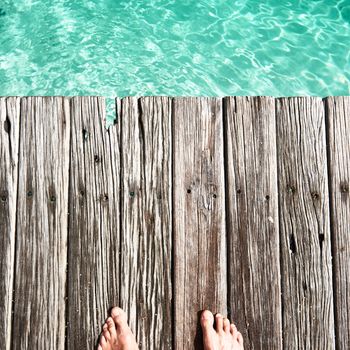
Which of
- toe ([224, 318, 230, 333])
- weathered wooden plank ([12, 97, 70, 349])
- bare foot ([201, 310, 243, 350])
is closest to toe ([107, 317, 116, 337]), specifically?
weathered wooden plank ([12, 97, 70, 349])

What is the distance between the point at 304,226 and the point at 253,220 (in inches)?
11.6

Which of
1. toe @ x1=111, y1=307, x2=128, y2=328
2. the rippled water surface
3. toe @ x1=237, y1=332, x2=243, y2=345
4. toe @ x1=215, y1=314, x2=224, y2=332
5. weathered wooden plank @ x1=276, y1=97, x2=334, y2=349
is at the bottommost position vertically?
toe @ x1=237, y1=332, x2=243, y2=345

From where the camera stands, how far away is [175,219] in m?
2.13

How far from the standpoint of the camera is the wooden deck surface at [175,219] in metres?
2.06

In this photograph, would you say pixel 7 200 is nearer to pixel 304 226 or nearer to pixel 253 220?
pixel 253 220

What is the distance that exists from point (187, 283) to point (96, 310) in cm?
52

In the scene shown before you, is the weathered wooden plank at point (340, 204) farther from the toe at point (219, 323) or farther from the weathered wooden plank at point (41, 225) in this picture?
the weathered wooden plank at point (41, 225)

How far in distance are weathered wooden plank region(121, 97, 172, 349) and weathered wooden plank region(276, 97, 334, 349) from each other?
2.17 ft

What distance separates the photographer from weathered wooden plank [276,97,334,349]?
2076 mm

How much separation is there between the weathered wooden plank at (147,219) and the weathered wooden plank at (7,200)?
612 millimetres

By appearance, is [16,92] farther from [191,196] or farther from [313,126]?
[313,126]

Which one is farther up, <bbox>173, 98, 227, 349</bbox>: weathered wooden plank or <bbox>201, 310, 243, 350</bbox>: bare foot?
<bbox>173, 98, 227, 349</bbox>: weathered wooden plank

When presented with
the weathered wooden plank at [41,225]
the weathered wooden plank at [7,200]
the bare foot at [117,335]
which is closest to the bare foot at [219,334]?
the bare foot at [117,335]

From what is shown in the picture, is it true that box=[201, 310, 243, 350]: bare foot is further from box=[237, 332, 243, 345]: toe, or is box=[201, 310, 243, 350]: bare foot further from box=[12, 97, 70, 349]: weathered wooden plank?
box=[12, 97, 70, 349]: weathered wooden plank
